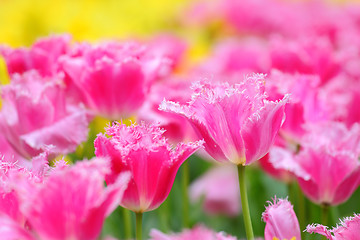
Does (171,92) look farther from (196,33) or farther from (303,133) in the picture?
(196,33)

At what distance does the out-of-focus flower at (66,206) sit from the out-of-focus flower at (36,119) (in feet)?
0.55

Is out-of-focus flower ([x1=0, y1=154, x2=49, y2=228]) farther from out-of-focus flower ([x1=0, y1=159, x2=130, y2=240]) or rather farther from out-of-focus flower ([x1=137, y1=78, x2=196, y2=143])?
out-of-focus flower ([x1=137, y1=78, x2=196, y2=143])

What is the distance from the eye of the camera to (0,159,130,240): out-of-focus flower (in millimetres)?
281

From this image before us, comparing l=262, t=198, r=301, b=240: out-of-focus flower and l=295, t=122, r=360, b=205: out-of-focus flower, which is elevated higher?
l=295, t=122, r=360, b=205: out-of-focus flower

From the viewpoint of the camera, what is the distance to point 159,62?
518 mm

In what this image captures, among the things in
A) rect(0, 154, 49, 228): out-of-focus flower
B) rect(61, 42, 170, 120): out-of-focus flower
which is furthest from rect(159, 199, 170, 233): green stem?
rect(0, 154, 49, 228): out-of-focus flower

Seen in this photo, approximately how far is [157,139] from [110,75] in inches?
5.3

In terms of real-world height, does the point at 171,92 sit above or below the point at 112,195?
above

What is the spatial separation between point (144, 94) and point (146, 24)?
129cm

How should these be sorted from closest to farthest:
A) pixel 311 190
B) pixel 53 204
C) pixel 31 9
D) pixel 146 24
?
1. pixel 53 204
2. pixel 311 190
3. pixel 31 9
4. pixel 146 24

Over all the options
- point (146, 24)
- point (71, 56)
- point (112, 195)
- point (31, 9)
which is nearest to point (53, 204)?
point (112, 195)

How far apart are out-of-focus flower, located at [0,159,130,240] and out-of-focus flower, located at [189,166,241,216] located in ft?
1.54

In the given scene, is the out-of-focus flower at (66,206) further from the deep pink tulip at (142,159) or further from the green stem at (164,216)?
the green stem at (164,216)

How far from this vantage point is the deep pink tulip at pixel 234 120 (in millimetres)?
376
